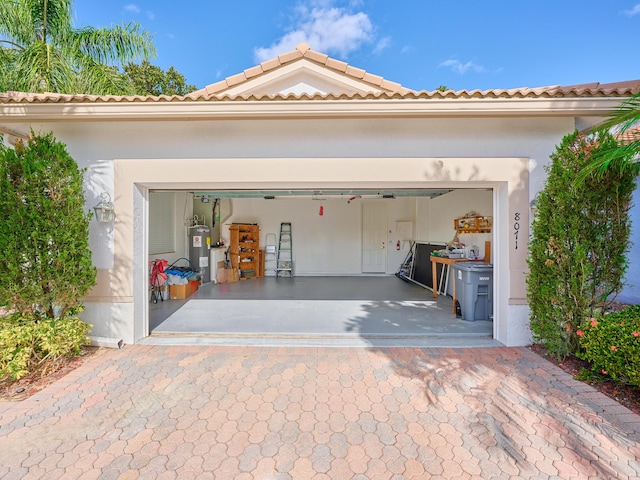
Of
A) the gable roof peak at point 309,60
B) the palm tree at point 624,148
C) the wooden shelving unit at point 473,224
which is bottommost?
the wooden shelving unit at point 473,224

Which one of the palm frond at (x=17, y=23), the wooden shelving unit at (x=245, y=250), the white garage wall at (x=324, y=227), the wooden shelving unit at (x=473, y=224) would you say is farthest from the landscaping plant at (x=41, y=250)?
the white garage wall at (x=324, y=227)

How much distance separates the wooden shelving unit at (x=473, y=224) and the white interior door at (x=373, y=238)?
4.72 metres

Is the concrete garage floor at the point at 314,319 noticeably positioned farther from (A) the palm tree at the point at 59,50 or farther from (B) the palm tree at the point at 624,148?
(A) the palm tree at the point at 59,50

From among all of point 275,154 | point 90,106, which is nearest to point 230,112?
point 275,154

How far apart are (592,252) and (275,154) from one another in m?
4.60

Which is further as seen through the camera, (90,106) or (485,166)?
(485,166)

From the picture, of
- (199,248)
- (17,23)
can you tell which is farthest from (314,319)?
(17,23)

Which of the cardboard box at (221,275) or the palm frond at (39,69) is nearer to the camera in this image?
the palm frond at (39,69)

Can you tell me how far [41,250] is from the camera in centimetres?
402

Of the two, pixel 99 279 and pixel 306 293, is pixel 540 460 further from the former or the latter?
pixel 306 293

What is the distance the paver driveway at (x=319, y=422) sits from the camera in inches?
93.2

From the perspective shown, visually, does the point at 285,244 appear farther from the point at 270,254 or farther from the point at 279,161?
the point at 279,161

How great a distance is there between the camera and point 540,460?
2.41 meters

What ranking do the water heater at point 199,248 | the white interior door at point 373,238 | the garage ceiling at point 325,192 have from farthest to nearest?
1. the white interior door at point 373,238
2. the water heater at point 199,248
3. the garage ceiling at point 325,192
